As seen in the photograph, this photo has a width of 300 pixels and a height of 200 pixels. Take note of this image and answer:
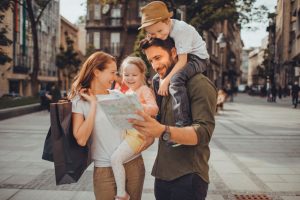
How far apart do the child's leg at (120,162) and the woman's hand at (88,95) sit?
35cm

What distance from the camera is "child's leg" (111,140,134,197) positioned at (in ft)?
8.28

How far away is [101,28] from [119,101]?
140 feet

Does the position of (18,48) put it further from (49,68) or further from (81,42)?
(81,42)

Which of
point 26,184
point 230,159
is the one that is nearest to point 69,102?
point 26,184

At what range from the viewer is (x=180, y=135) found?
1971mm

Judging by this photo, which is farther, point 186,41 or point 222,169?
point 222,169

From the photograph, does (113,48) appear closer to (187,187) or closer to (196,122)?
(187,187)

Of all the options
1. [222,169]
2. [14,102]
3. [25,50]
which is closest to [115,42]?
[25,50]

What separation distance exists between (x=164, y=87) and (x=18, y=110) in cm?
1509

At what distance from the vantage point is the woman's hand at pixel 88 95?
8.07ft

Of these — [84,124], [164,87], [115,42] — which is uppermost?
[115,42]

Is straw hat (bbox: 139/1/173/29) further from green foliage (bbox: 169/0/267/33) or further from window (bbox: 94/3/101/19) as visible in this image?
window (bbox: 94/3/101/19)

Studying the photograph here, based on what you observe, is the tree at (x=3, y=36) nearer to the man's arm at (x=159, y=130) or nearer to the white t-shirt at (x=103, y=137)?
the white t-shirt at (x=103, y=137)

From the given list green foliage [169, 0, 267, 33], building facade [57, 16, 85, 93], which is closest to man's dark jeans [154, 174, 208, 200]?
green foliage [169, 0, 267, 33]
